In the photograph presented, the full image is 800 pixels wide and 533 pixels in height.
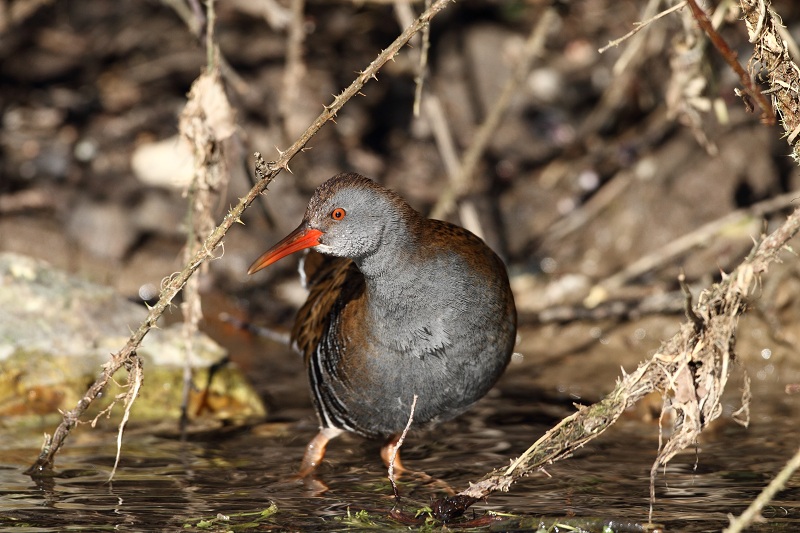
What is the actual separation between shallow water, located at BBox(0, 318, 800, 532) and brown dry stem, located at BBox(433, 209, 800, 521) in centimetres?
55

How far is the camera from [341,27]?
8.27 m

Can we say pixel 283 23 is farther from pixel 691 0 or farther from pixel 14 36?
pixel 691 0

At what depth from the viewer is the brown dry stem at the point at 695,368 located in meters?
3.03

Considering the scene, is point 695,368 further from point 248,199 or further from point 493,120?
point 493,120

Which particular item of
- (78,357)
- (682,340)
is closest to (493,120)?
(78,357)

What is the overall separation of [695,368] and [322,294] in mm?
2114

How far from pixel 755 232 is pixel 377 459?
285 cm

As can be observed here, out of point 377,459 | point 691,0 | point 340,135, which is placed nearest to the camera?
point 691,0

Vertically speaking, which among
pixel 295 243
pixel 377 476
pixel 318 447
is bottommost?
pixel 377 476

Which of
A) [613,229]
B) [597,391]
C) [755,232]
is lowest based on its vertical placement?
[597,391]

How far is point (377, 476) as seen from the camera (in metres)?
4.50

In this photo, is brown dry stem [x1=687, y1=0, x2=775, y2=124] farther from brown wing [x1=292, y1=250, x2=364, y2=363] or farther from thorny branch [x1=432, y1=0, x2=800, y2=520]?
brown wing [x1=292, y1=250, x2=364, y2=363]

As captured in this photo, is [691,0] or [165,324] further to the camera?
[165,324]

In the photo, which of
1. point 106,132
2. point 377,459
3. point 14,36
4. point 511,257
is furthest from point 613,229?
point 14,36
